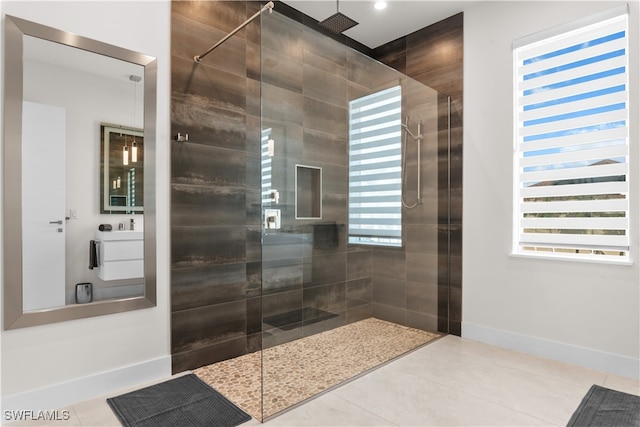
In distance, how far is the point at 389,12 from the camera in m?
3.20

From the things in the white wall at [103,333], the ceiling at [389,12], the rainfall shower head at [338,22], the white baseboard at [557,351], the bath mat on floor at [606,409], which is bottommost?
the bath mat on floor at [606,409]

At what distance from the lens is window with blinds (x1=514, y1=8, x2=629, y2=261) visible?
2434mm

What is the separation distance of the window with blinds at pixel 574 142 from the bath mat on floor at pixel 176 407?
242 centimetres

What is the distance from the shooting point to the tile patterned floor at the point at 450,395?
1847 millimetres

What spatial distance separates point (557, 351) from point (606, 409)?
70cm

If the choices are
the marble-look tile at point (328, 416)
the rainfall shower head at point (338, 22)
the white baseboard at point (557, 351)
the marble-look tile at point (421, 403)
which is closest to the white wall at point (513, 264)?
the white baseboard at point (557, 351)

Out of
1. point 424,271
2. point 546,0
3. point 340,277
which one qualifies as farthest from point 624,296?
point 546,0

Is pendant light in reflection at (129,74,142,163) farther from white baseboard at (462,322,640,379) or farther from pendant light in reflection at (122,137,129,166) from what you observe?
white baseboard at (462,322,640,379)

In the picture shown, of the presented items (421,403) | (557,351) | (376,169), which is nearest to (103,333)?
(421,403)

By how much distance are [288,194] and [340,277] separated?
0.69 m

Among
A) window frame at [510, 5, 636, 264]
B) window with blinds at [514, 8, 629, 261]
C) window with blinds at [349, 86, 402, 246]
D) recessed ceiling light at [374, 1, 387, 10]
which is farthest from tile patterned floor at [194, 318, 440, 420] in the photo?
recessed ceiling light at [374, 1, 387, 10]

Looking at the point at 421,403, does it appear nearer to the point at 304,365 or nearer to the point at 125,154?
the point at 304,365

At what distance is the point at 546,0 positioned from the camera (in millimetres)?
2727

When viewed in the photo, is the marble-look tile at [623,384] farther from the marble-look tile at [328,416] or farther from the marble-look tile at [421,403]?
the marble-look tile at [328,416]
